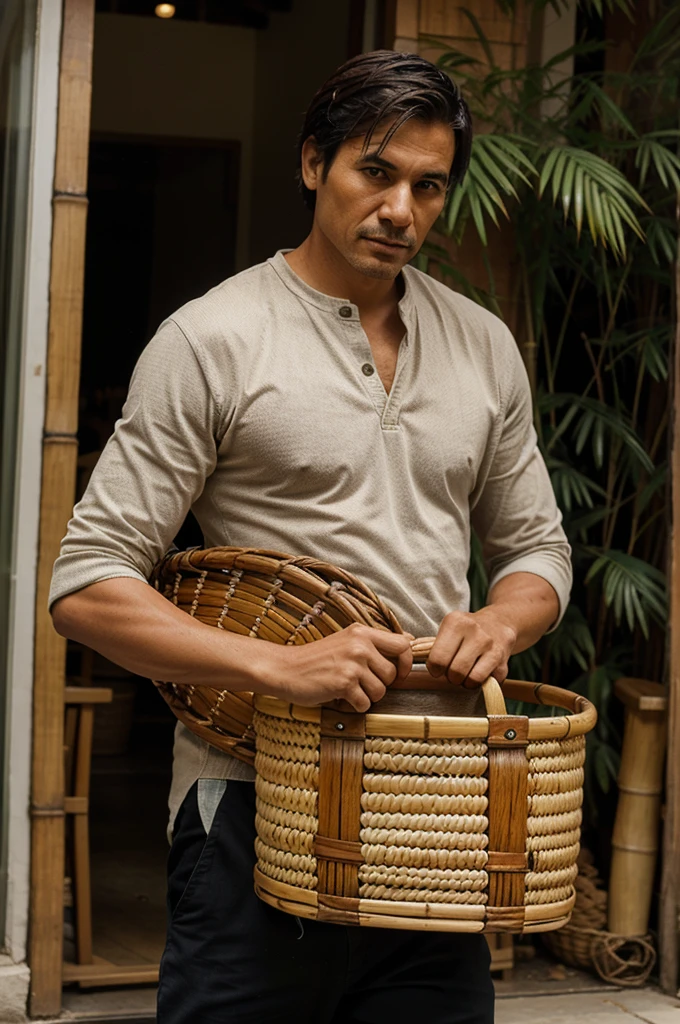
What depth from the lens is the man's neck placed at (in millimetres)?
1687

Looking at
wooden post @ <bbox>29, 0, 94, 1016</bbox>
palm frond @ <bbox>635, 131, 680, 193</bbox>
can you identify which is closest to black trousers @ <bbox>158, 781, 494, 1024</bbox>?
wooden post @ <bbox>29, 0, 94, 1016</bbox>

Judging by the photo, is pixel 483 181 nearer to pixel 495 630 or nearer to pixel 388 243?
pixel 388 243

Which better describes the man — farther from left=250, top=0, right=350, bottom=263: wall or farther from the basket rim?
left=250, top=0, right=350, bottom=263: wall

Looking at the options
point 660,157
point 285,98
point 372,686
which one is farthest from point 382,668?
point 285,98

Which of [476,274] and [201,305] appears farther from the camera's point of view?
[476,274]

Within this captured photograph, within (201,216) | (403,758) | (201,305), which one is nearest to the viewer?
(403,758)

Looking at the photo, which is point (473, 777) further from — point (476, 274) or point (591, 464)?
point (591, 464)

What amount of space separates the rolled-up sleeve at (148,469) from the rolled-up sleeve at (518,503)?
437 mm

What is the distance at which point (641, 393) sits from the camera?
371 centimetres

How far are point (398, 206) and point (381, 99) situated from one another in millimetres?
132

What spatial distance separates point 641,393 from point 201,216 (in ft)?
11.6

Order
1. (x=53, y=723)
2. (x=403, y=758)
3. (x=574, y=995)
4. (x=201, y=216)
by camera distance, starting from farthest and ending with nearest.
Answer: (x=201, y=216)
(x=574, y=995)
(x=53, y=723)
(x=403, y=758)

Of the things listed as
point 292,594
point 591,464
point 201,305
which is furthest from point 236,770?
point 591,464

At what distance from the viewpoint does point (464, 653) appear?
1429 mm
